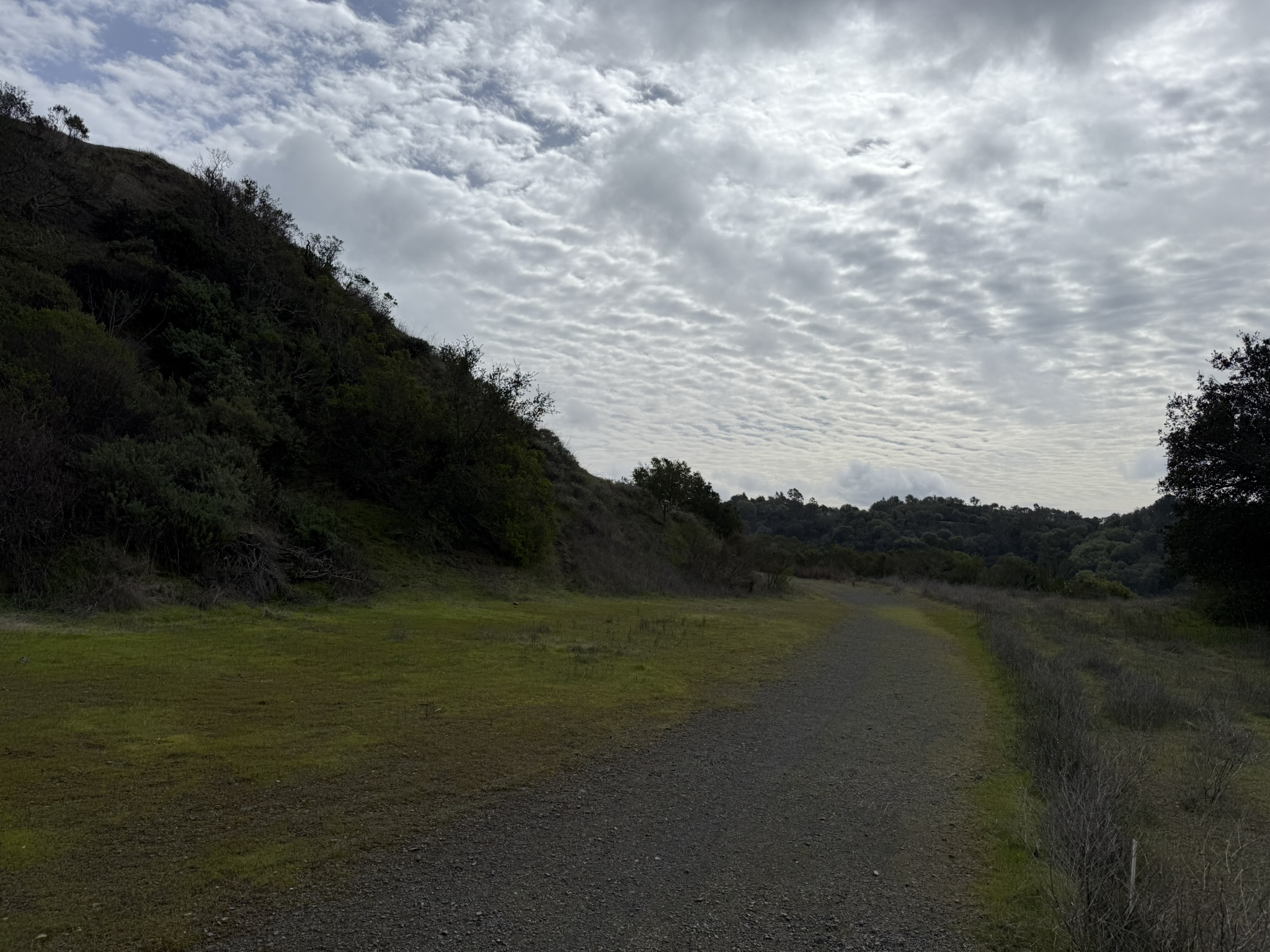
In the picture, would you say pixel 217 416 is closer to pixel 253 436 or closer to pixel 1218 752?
pixel 253 436

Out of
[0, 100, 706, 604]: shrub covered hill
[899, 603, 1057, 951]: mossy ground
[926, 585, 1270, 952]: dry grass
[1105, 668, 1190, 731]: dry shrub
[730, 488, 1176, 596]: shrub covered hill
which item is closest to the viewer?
[926, 585, 1270, 952]: dry grass

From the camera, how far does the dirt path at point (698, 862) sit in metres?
3.38

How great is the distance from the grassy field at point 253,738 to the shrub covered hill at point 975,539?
2289cm

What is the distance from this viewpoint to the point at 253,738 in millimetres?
6160

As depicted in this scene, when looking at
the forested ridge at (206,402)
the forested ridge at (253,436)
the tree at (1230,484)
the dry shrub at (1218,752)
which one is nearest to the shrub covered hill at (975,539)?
the tree at (1230,484)

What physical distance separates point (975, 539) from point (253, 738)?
105017mm

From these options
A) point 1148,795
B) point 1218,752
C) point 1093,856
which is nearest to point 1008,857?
point 1093,856

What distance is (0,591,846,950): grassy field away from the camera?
11.9 feet

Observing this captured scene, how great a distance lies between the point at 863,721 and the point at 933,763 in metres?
1.68

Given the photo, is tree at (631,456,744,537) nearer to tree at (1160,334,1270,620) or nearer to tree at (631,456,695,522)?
tree at (631,456,695,522)

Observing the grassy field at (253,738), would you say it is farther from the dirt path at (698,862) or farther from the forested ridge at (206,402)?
the forested ridge at (206,402)

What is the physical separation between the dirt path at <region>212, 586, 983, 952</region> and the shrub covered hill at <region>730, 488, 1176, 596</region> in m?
23.0

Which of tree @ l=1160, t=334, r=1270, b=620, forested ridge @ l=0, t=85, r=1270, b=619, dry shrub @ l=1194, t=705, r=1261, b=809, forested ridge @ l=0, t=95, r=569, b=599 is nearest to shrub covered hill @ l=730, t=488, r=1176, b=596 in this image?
tree @ l=1160, t=334, r=1270, b=620

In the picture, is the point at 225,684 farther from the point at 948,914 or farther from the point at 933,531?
the point at 933,531
